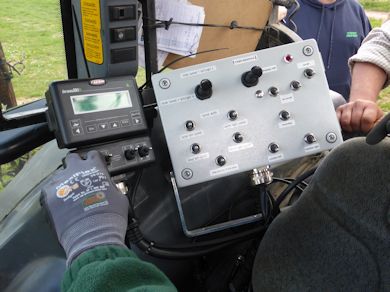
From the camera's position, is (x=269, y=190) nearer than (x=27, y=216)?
No

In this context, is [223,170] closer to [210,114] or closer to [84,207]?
[210,114]

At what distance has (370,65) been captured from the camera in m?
1.30

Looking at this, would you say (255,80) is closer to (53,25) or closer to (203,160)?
(203,160)

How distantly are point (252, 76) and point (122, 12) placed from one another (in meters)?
0.29

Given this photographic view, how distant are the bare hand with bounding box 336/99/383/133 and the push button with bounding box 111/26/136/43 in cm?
49

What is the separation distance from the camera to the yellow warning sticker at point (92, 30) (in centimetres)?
86

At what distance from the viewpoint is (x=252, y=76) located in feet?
2.59

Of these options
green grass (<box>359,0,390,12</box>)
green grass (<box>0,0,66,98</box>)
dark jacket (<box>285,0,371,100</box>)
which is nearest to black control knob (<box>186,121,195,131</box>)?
green grass (<box>0,0,66,98</box>)

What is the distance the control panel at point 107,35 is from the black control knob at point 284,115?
13.0 inches

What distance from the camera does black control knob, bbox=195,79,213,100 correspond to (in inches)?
30.1

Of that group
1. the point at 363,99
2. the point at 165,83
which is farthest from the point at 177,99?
the point at 363,99

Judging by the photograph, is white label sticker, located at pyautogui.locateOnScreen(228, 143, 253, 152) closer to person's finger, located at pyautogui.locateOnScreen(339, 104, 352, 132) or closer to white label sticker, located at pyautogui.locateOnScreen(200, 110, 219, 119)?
white label sticker, located at pyautogui.locateOnScreen(200, 110, 219, 119)

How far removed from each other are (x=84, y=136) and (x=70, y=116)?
0.04 m

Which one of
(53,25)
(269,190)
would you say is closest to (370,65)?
(269,190)
